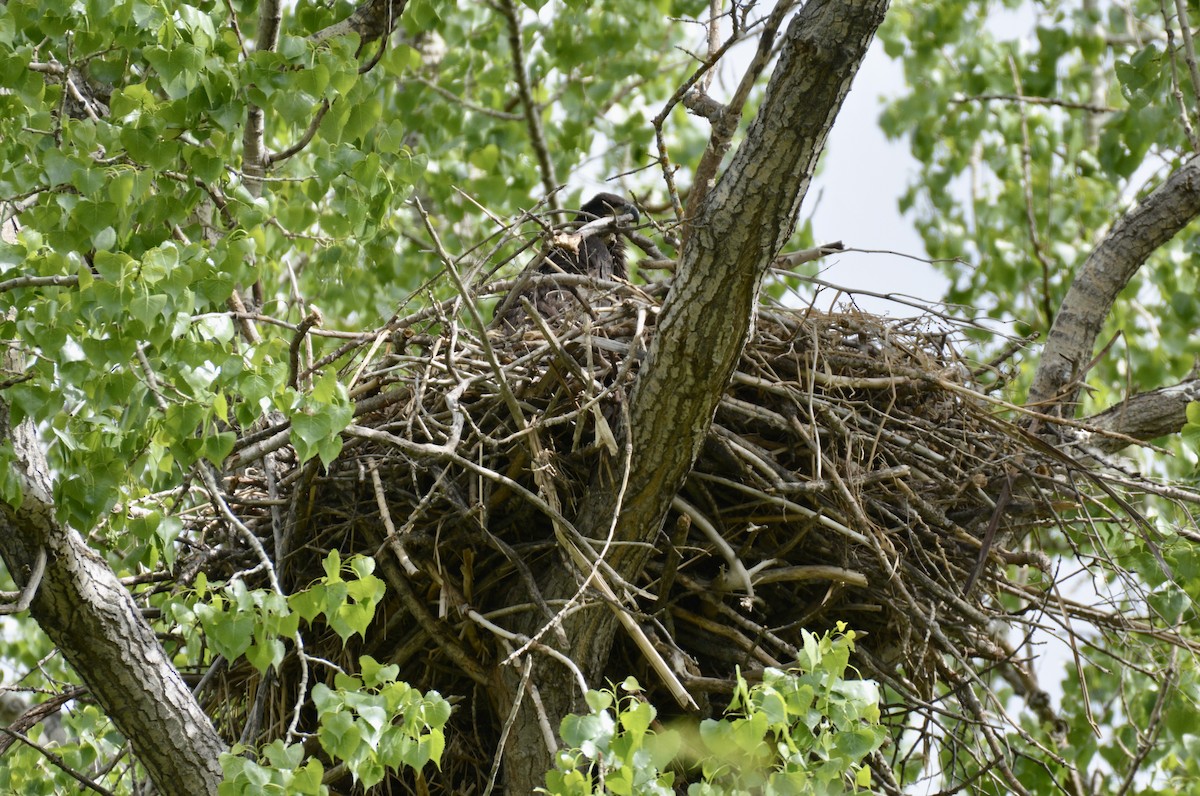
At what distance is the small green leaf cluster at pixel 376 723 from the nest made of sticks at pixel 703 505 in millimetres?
421

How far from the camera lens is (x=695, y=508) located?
3.01 metres

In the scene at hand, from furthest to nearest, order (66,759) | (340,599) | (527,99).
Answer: (527,99) → (66,759) → (340,599)

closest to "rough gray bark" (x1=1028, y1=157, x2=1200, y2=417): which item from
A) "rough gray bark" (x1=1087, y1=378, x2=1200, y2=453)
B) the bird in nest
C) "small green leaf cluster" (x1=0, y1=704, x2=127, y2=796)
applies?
"rough gray bark" (x1=1087, y1=378, x2=1200, y2=453)

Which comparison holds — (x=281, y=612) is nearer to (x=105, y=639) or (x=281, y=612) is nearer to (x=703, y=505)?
(x=105, y=639)

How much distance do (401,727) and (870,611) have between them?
50.2 inches

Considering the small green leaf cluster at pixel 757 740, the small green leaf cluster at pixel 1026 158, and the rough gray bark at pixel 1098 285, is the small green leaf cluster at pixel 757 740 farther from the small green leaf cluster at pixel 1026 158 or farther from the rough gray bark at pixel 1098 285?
the small green leaf cluster at pixel 1026 158

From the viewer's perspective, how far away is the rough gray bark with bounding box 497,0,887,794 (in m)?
2.35

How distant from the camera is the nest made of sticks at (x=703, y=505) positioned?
2887 mm

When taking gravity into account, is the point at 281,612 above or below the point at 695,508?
below

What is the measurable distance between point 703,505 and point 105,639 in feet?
4.35

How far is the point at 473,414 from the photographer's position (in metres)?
3.12

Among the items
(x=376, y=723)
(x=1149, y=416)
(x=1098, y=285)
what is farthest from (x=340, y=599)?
(x=1098, y=285)

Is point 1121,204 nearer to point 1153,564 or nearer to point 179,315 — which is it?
point 1153,564

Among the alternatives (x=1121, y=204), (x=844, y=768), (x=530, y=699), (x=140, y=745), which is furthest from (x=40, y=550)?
(x=1121, y=204)
